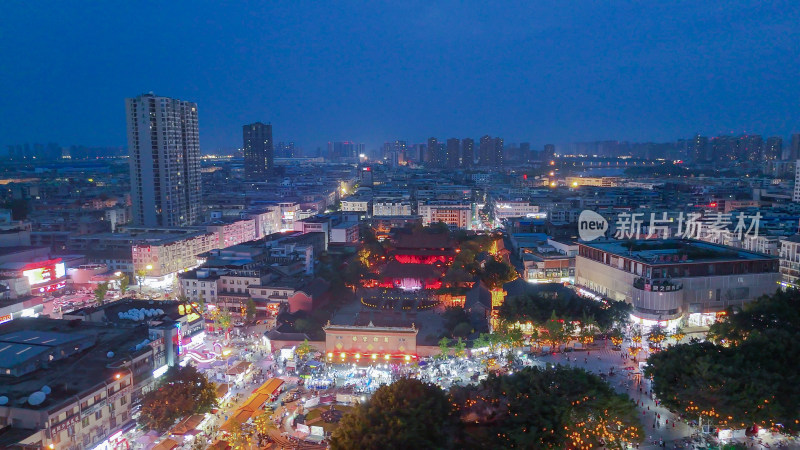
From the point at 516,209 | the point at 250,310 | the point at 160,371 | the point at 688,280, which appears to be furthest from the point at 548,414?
the point at 516,209

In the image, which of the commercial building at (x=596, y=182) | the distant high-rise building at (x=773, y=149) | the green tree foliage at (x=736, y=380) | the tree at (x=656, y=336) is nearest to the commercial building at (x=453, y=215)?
the tree at (x=656, y=336)

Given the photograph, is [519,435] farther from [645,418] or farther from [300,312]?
[300,312]

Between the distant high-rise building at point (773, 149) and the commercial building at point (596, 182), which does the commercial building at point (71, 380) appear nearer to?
the commercial building at point (596, 182)

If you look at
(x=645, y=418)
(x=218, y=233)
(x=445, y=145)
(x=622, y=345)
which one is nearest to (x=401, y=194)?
(x=218, y=233)

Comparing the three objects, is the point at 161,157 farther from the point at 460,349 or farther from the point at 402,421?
the point at 402,421

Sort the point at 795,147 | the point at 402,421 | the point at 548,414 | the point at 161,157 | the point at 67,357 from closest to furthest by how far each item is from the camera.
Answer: the point at 402,421 → the point at 548,414 → the point at 67,357 → the point at 161,157 → the point at 795,147

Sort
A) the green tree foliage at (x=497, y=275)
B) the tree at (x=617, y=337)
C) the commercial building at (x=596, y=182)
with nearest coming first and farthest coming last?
the tree at (x=617, y=337), the green tree foliage at (x=497, y=275), the commercial building at (x=596, y=182)
